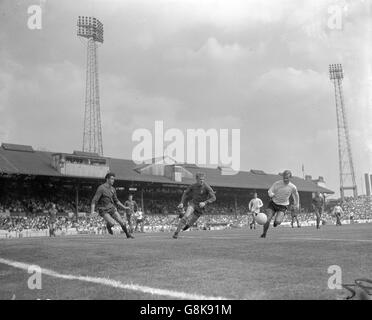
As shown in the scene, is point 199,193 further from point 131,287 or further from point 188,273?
point 131,287

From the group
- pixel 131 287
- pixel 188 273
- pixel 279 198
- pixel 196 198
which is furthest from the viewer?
pixel 196 198

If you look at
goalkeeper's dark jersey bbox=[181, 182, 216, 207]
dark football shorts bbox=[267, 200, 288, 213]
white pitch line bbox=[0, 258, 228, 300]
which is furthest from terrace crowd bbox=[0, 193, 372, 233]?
white pitch line bbox=[0, 258, 228, 300]

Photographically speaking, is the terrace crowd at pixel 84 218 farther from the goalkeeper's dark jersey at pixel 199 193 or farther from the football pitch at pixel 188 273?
the football pitch at pixel 188 273

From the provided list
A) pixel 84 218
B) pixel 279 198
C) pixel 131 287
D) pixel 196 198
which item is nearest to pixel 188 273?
pixel 131 287

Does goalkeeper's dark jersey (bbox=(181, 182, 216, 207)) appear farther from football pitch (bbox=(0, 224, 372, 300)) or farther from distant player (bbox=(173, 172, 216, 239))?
football pitch (bbox=(0, 224, 372, 300))

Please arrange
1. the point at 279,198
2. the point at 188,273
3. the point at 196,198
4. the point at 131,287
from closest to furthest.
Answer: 1. the point at 131,287
2. the point at 188,273
3. the point at 279,198
4. the point at 196,198

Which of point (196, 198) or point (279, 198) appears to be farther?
point (196, 198)

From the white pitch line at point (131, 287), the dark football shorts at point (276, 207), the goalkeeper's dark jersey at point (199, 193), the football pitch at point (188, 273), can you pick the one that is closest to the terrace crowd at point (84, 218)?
the goalkeeper's dark jersey at point (199, 193)

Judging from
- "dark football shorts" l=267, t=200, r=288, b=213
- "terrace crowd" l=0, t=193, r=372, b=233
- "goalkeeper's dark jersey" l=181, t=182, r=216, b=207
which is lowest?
"terrace crowd" l=0, t=193, r=372, b=233

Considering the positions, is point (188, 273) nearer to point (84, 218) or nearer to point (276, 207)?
point (276, 207)

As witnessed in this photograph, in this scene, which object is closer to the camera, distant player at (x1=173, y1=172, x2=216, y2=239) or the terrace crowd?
distant player at (x1=173, y1=172, x2=216, y2=239)

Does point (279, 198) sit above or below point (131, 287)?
above

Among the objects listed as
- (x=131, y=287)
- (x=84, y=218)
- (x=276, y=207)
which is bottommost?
(x=84, y=218)
